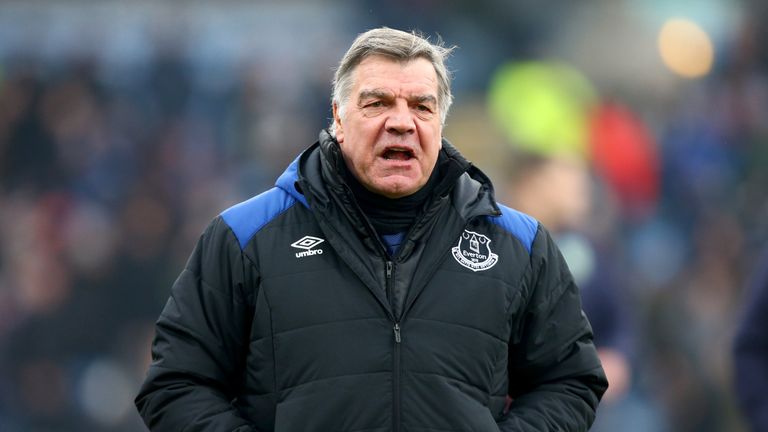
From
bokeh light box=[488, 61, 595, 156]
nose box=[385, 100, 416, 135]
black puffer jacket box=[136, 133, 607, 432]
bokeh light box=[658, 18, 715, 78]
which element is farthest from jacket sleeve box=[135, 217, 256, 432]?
bokeh light box=[658, 18, 715, 78]

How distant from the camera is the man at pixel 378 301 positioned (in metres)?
3.04

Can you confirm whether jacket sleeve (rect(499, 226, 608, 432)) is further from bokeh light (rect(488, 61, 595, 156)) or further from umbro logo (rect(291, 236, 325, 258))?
bokeh light (rect(488, 61, 595, 156))

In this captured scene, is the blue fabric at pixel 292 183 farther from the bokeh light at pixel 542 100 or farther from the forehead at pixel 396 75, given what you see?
the bokeh light at pixel 542 100

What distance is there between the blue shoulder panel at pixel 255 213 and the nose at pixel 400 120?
1.01 feet

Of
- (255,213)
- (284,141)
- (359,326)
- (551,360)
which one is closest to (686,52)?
(284,141)

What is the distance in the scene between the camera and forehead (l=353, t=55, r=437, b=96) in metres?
3.21

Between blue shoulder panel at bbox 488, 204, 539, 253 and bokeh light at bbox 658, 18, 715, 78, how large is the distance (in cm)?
769

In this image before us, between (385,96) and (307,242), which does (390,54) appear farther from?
(307,242)

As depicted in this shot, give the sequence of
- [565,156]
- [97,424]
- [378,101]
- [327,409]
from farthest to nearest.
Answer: [97,424] → [565,156] → [378,101] → [327,409]

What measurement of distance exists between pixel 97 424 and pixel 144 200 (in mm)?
1690

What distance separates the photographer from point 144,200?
990 centimetres

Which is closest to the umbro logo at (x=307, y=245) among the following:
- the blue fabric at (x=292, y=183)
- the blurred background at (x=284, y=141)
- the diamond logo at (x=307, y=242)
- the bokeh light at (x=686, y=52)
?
the diamond logo at (x=307, y=242)

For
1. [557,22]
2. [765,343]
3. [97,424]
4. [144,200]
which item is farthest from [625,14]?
[765,343]

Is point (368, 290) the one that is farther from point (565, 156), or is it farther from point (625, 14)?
point (625, 14)
